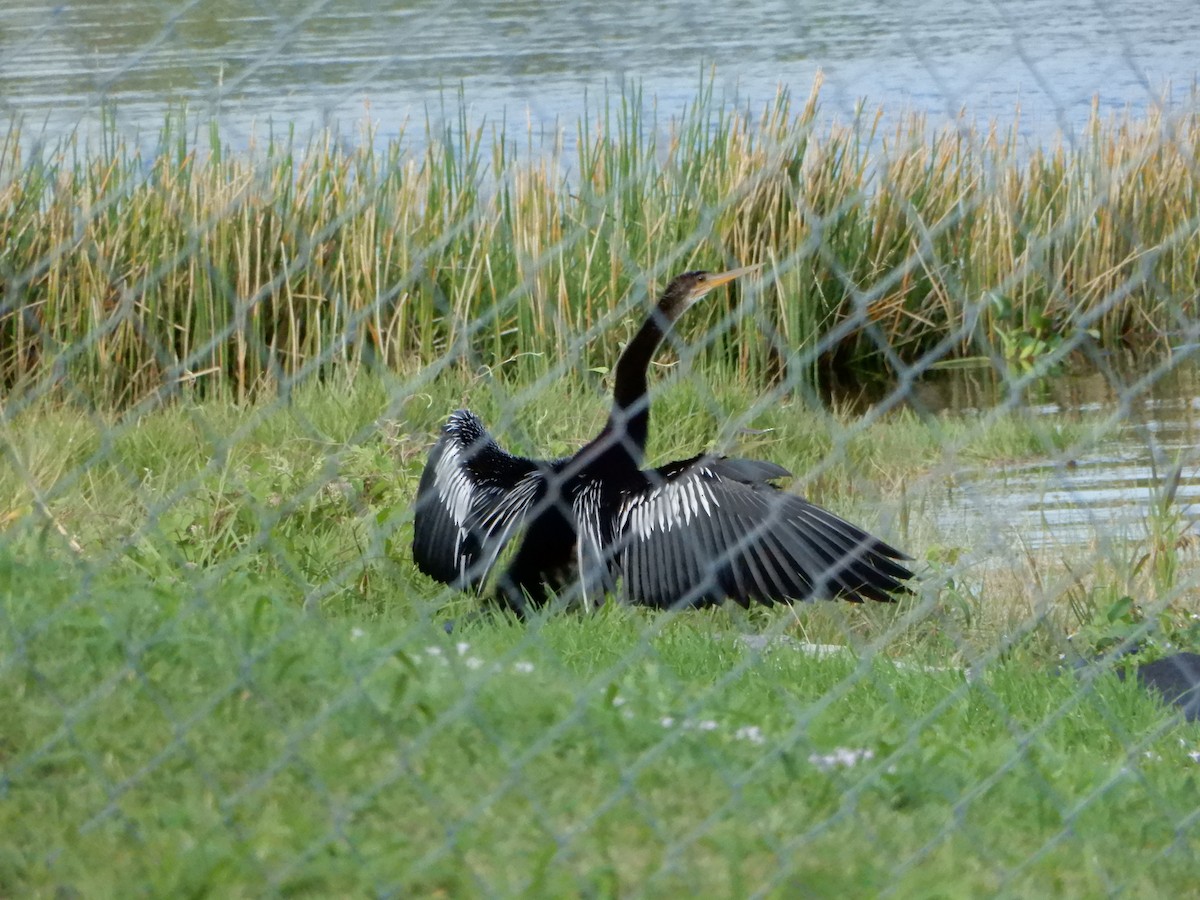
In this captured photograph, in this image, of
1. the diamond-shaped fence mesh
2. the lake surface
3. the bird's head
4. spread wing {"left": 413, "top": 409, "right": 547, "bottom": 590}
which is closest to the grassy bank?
the diamond-shaped fence mesh

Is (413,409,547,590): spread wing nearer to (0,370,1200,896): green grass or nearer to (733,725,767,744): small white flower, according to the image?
(0,370,1200,896): green grass

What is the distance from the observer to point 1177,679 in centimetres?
327

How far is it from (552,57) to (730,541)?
660cm

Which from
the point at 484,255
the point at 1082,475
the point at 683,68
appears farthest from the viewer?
the point at 683,68

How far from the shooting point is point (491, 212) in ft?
20.6

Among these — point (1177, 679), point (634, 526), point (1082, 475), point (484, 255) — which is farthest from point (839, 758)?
point (1082, 475)

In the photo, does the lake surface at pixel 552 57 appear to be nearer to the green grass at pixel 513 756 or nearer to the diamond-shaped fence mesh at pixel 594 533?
the diamond-shaped fence mesh at pixel 594 533

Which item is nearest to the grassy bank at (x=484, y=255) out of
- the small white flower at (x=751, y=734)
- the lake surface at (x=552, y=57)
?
the lake surface at (x=552, y=57)

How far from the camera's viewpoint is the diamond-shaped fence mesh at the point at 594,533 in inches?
73.6

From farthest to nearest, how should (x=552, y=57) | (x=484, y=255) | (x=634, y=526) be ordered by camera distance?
(x=552, y=57)
(x=484, y=255)
(x=634, y=526)

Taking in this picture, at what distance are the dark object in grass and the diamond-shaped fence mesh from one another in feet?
0.04

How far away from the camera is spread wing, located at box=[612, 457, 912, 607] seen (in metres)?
3.40

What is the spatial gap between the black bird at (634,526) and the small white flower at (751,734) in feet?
2.57

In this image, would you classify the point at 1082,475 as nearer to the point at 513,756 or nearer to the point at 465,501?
the point at 465,501
